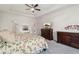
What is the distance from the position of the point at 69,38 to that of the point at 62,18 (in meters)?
1.43

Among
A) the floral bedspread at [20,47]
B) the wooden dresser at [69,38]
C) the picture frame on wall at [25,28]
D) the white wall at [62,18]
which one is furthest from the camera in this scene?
the picture frame on wall at [25,28]

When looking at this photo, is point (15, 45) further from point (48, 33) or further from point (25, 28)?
point (48, 33)

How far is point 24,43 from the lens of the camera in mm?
2580

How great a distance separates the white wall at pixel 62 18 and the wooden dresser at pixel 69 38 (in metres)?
0.32

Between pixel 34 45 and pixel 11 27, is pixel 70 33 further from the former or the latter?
pixel 11 27

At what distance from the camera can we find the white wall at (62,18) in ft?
15.1

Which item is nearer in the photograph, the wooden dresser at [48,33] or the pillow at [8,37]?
the pillow at [8,37]

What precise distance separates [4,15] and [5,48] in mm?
4167

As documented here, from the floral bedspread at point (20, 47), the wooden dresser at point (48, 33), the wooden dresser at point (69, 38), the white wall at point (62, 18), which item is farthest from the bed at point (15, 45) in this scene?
the wooden dresser at point (48, 33)

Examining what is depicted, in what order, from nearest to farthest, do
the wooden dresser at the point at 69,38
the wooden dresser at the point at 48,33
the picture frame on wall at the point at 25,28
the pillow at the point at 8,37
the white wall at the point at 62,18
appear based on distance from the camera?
the pillow at the point at 8,37, the wooden dresser at the point at 69,38, the white wall at the point at 62,18, the picture frame on wall at the point at 25,28, the wooden dresser at the point at 48,33

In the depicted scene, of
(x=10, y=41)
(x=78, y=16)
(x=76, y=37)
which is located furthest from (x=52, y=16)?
(x=10, y=41)

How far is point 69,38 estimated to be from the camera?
4.55m

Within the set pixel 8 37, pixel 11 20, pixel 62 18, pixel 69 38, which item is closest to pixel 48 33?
pixel 62 18

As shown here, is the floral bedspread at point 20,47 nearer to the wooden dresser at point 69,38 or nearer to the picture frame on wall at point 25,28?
the wooden dresser at point 69,38
